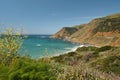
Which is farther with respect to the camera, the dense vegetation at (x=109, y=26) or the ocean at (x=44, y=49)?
the dense vegetation at (x=109, y=26)

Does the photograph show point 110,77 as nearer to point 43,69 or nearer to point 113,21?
point 43,69

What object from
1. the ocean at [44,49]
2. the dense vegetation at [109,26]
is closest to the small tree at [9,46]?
the ocean at [44,49]

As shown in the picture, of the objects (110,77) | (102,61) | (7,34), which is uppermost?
(7,34)

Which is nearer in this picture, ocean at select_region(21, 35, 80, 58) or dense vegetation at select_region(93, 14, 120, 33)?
ocean at select_region(21, 35, 80, 58)

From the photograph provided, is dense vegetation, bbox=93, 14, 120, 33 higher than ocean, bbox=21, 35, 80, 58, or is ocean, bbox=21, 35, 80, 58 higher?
dense vegetation, bbox=93, 14, 120, 33

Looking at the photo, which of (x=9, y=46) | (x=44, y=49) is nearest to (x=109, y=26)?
(x=44, y=49)

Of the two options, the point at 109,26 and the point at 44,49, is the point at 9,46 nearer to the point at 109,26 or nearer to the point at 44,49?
the point at 44,49

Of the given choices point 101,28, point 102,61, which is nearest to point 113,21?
point 101,28

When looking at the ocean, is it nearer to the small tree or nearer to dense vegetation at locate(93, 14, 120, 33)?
the small tree

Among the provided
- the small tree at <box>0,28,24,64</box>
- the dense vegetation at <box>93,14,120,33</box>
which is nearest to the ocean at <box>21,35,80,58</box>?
the small tree at <box>0,28,24,64</box>

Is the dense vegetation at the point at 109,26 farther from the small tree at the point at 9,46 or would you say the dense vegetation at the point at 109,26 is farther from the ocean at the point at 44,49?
the small tree at the point at 9,46

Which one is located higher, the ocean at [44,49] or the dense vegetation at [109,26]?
the dense vegetation at [109,26]
